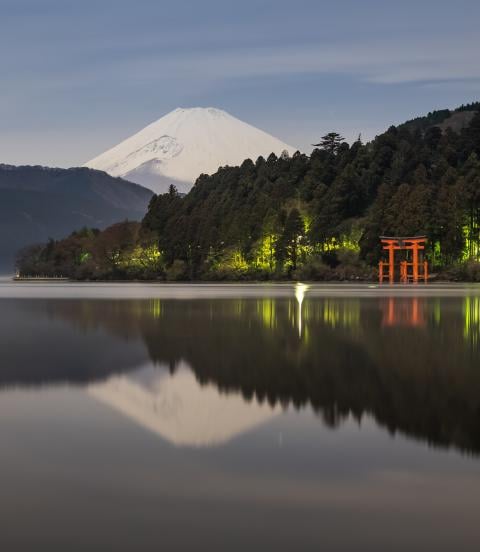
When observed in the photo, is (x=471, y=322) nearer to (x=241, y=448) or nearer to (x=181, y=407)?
(x=181, y=407)

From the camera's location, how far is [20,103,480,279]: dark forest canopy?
367ft

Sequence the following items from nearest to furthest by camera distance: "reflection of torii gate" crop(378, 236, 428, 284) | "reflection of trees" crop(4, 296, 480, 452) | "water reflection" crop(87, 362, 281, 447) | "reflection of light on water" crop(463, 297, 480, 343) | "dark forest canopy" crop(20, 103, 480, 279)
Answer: "water reflection" crop(87, 362, 281, 447), "reflection of trees" crop(4, 296, 480, 452), "reflection of light on water" crop(463, 297, 480, 343), "reflection of torii gate" crop(378, 236, 428, 284), "dark forest canopy" crop(20, 103, 480, 279)

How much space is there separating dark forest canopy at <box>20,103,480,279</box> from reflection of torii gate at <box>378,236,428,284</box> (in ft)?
7.79

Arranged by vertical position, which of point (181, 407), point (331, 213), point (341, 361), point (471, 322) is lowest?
point (471, 322)

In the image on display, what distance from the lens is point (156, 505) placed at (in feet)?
28.3

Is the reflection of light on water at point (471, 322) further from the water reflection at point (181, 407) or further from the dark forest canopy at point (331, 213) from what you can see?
the dark forest canopy at point (331, 213)

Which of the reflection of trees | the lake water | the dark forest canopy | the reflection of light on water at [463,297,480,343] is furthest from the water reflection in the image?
the dark forest canopy

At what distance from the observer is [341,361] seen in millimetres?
21078

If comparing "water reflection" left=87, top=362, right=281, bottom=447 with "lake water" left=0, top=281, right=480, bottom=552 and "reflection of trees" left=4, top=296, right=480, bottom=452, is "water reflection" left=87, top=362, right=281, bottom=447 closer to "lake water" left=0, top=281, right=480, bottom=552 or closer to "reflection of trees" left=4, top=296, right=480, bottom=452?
"lake water" left=0, top=281, right=480, bottom=552

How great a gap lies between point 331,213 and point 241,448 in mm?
117336

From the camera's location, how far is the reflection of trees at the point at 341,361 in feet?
45.7

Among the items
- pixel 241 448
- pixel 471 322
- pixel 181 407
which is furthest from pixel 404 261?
pixel 241 448

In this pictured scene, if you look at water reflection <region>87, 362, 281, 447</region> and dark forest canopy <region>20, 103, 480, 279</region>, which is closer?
water reflection <region>87, 362, 281, 447</region>

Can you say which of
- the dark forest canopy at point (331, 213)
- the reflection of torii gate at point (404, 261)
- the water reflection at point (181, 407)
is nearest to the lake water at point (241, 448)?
the water reflection at point (181, 407)
